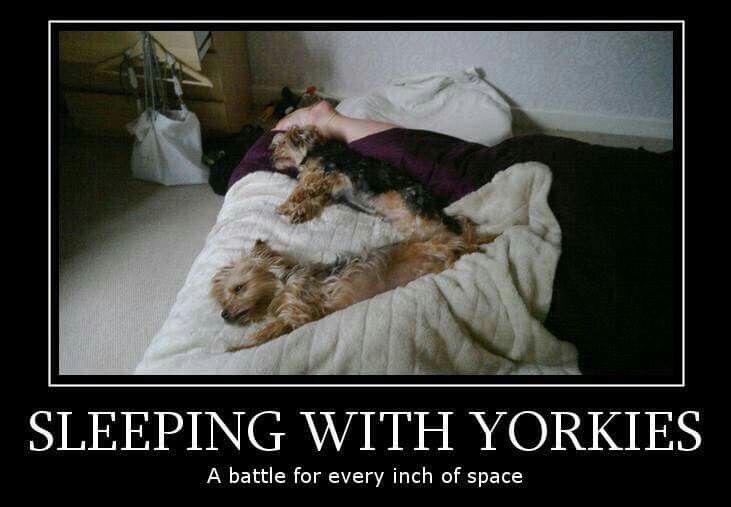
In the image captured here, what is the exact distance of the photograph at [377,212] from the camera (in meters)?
0.95

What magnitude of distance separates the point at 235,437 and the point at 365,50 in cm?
199

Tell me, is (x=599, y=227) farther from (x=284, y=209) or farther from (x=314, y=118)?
(x=314, y=118)

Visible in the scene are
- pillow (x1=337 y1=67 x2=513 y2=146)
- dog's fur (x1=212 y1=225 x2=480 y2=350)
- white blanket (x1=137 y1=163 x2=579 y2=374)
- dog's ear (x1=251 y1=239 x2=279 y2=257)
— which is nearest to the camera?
white blanket (x1=137 y1=163 x2=579 y2=374)

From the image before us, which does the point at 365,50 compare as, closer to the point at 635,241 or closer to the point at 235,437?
the point at 635,241

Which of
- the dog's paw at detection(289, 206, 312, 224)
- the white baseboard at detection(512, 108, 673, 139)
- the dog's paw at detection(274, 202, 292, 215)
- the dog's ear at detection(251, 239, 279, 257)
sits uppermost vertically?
the white baseboard at detection(512, 108, 673, 139)

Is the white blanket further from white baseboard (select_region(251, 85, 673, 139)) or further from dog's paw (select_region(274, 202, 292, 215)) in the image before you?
white baseboard (select_region(251, 85, 673, 139))

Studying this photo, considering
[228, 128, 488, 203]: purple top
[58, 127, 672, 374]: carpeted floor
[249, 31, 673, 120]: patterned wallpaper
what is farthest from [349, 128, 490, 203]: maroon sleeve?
[249, 31, 673, 120]: patterned wallpaper

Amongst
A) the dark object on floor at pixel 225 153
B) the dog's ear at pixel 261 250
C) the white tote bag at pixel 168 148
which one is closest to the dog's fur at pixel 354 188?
the dog's ear at pixel 261 250

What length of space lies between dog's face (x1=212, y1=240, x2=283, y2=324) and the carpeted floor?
0.47 meters

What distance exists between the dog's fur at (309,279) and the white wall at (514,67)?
1396mm

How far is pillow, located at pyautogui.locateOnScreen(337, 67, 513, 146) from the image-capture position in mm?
2062

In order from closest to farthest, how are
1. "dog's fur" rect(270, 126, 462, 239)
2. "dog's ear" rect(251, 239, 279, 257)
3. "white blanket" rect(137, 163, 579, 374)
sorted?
"white blanket" rect(137, 163, 579, 374)
"dog's ear" rect(251, 239, 279, 257)
"dog's fur" rect(270, 126, 462, 239)

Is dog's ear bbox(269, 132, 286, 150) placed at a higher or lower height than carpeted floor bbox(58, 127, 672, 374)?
higher

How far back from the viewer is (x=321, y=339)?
3.05ft
